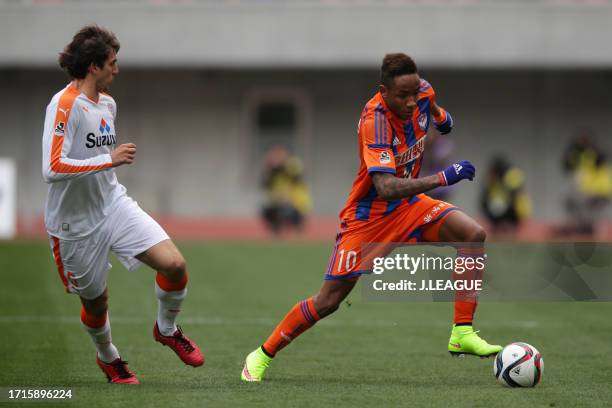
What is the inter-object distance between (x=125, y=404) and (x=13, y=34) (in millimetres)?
23027

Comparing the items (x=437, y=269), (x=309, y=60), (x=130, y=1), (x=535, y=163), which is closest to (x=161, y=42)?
(x=130, y=1)

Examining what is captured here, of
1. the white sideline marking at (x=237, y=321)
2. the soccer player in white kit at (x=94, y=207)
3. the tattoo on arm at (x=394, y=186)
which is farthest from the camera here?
the white sideline marking at (x=237, y=321)

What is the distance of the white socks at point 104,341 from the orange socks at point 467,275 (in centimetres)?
228

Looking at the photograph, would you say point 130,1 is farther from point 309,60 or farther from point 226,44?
point 309,60

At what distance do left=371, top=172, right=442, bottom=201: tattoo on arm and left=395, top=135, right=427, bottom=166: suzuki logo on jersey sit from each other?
0.22 meters

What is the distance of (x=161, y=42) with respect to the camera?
27891 mm

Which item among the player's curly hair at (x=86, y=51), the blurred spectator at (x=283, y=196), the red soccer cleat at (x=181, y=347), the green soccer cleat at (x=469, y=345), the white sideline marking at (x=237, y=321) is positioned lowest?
the blurred spectator at (x=283, y=196)

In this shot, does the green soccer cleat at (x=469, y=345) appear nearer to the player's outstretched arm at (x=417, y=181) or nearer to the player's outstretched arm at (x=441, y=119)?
the player's outstretched arm at (x=417, y=181)

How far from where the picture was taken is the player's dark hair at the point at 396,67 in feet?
23.7

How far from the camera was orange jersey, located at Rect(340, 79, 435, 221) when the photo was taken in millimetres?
7305

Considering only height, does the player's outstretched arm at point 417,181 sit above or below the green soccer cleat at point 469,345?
above

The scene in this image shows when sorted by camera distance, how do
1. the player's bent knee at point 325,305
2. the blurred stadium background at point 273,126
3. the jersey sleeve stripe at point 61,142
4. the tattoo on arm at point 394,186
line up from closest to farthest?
the jersey sleeve stripe at point 61,142 → the tattoo on arm at point 394,186 → the player's bent knee at point 325,305 → the blurred stadium background at point 273,126

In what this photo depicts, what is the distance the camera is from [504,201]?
2241 centimetres

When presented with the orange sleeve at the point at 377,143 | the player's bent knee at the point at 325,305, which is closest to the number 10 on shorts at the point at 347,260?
the player's bent knee at the point at 325,305
